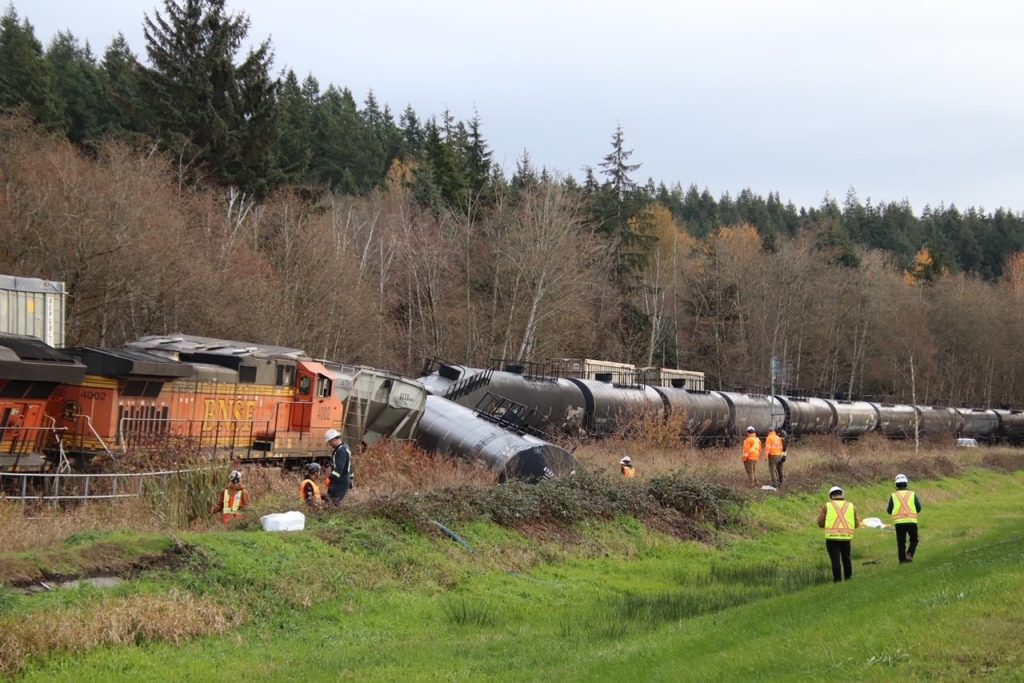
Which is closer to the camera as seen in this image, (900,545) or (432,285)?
(900,545)

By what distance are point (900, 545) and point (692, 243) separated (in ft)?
300

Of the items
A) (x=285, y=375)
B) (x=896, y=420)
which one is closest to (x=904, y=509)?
(x=285, y=375)

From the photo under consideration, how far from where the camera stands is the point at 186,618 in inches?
452

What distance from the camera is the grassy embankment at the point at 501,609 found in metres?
9.94

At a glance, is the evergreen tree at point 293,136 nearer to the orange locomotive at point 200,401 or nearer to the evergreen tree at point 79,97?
the evergreen tree at point 79,97

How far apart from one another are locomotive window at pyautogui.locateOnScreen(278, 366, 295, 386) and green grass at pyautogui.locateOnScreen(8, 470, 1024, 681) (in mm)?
8373

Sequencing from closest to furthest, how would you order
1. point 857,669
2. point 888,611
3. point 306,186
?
point 857,669 < point 888,611 < point 306,186

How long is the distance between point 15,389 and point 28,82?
44.0 metres

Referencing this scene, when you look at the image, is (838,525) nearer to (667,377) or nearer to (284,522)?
(284,522)

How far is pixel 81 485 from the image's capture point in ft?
59.0

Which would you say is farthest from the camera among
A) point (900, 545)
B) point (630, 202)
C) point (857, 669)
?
point (630, 202)

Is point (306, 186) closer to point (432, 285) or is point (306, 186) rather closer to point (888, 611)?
point (432, 285)

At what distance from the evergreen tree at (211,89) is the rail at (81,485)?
31.1m


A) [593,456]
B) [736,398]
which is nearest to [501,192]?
[736,398]
